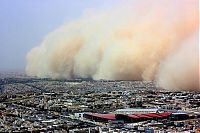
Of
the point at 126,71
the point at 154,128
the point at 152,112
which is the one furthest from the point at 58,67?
the point at 154,128

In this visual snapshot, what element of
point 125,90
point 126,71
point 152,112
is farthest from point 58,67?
point 152,112

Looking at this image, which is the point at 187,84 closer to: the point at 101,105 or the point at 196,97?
the point at 196,97

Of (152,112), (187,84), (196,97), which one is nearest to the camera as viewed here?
(152,112)

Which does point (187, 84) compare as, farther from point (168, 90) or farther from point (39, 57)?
point (39, 57)

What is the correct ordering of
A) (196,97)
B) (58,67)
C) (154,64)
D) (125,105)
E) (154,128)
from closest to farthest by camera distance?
(154,128)
(125,105)
(196,97)
(154,64)
(58,67)

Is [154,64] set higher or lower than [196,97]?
higher

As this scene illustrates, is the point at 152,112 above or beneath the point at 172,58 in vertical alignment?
beneath

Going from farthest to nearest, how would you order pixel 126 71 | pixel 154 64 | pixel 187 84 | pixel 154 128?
pixel 126 71 < pixel 154 64 < pixel 187 84 < pixel 154 128

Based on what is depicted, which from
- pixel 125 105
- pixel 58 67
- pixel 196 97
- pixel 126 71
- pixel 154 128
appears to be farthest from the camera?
pixel 58 67

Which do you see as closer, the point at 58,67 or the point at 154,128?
the point at 154,128
